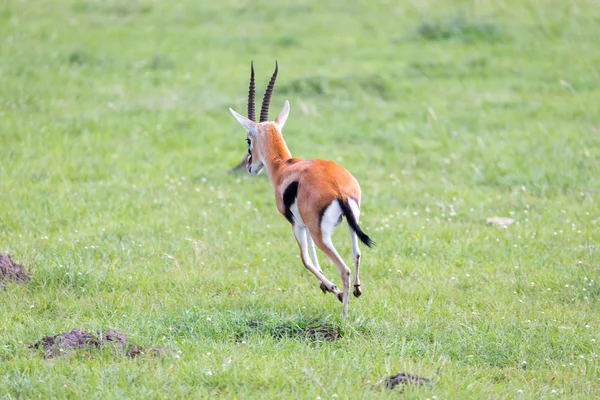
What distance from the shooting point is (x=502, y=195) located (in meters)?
9.40

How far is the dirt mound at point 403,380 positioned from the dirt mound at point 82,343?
1475 millimetres

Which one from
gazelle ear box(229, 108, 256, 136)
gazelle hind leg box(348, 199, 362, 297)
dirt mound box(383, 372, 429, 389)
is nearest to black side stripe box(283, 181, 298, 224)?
gazelle hind leg box(348, 199, 362, 297)

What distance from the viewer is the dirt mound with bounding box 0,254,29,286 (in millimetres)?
6594

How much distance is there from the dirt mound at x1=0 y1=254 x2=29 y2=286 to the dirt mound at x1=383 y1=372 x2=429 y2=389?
10.6 feet

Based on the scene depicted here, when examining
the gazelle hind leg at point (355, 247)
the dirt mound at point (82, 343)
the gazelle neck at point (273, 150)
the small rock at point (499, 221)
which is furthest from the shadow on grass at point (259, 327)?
the small rock at point (499, 221)

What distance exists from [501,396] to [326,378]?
1.06 meters

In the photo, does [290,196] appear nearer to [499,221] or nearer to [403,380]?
[403,380]

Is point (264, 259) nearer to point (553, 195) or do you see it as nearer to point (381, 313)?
point (381, 313)

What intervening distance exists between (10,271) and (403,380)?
135 inches

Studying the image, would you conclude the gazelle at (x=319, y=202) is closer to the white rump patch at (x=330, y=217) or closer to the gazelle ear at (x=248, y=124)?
the white rump patch at (x=330, y=217)

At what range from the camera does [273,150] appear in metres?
6.78

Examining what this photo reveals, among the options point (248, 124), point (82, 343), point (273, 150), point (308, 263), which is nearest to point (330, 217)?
point (308, 263)

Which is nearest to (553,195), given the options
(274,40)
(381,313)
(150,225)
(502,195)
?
(502,195)

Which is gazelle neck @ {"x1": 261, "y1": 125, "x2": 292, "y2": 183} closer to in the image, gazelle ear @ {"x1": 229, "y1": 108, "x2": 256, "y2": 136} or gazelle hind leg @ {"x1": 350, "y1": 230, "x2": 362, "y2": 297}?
gazelle ear @ {"x1": 229, "y1": 108, "x2": 256, "y2": 136}
